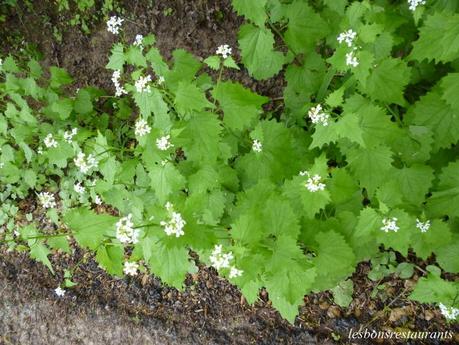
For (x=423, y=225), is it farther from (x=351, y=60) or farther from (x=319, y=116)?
(x=351, y=60)

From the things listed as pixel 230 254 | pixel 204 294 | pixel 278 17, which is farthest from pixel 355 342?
pixel 278 17

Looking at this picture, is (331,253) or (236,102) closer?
(236,102)

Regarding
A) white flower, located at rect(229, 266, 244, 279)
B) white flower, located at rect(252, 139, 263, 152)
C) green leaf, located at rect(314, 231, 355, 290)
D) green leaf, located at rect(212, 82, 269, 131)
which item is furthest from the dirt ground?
white flower, located at rect(229, 266, 244, 279)

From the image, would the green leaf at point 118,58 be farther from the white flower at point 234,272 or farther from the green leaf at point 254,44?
the white flower at point 234,272

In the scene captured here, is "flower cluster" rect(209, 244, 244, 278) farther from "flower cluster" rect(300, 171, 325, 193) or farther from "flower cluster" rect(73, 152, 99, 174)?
"flower cluster" rect(73, 152, 99, 174)

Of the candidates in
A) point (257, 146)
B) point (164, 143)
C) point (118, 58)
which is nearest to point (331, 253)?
point (257, 146)

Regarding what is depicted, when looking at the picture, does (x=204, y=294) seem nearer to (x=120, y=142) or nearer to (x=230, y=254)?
(x=120, y=142)

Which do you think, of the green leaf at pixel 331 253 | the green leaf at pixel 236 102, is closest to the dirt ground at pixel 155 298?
the green leaf at pixel 331 253
